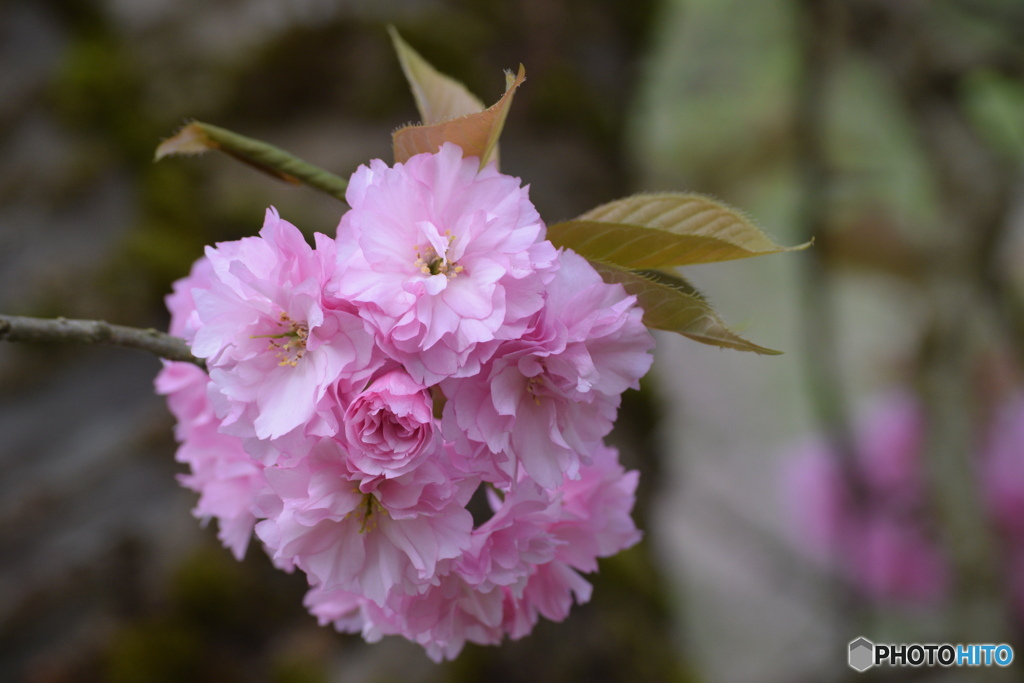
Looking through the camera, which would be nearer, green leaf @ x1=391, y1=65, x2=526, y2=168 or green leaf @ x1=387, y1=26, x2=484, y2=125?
green leaf @ x1=391, y1=65, x2=526, y2=168

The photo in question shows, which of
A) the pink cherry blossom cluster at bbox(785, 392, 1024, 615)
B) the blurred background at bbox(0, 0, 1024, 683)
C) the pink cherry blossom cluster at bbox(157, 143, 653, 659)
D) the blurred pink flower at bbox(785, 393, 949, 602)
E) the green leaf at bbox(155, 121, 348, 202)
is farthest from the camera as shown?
the blurred pink flower at bbox(785, 393, 949, 602)

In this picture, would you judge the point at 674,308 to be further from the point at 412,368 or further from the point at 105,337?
the point at 105,337

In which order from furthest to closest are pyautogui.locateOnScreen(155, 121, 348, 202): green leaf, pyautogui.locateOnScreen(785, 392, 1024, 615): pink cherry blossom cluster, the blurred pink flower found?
the blurred pink flower
pyautogui.locateOnScreen(785, 392, 1024, 615): pink cherry blossom cluster
pyautogui.locateOnScreen(155, 121, 348, 202): green leaf

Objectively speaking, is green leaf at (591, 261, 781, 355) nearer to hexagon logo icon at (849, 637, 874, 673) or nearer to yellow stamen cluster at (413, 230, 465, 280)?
yellow stamen cluster at (413, 230, 465, 280)

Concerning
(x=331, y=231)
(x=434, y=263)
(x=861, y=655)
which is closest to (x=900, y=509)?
(x=861, y=655)

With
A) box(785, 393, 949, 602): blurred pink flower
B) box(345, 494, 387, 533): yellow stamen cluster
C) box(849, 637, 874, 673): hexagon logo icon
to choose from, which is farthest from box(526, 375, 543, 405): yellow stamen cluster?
box(785, 393, 949, 602): blurred pink flower

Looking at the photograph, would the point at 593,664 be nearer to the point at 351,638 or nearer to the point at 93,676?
the point at 351,638
